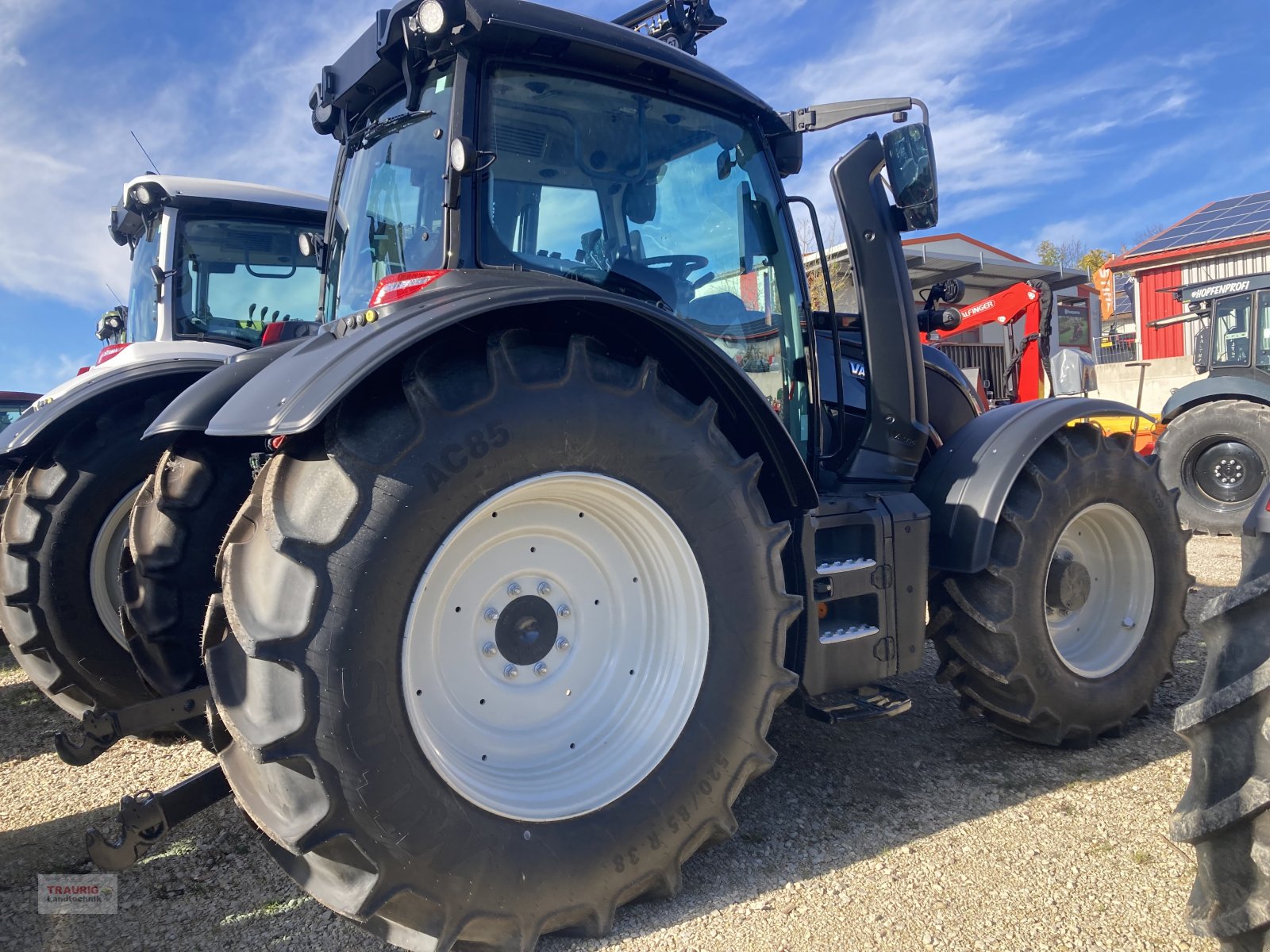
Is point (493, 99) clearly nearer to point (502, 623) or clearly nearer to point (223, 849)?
point (502, 623)

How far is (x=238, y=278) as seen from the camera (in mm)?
5824

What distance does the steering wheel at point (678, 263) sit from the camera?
2.85 metres

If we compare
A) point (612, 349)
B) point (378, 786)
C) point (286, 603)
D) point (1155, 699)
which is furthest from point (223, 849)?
point (1155, 699)

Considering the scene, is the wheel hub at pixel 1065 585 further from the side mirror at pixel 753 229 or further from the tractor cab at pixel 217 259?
the tractor cab at pixel 217 259

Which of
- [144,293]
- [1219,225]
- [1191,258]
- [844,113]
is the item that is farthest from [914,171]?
[1191,258]

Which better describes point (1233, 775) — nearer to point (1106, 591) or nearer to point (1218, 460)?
point (1106, 591)

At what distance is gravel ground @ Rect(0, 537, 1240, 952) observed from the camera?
2.17 metres

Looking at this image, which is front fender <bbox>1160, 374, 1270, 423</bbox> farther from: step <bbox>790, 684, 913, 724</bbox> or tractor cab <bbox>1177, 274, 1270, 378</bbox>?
step <bbox>790, 684, 913, 724</bbox>

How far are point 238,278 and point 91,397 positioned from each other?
8.57ft

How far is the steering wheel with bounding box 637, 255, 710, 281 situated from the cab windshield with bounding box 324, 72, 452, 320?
671mm

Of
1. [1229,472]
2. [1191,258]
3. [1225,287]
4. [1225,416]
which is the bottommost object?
[1229,472]

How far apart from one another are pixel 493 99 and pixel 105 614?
257 cm

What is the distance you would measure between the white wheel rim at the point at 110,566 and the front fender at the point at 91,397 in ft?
1.19

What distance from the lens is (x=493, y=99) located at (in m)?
2.53
